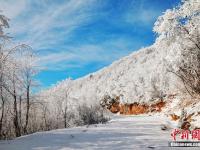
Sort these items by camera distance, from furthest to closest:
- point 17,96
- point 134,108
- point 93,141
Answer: point 134,108 → point 17,96 → point 93,141

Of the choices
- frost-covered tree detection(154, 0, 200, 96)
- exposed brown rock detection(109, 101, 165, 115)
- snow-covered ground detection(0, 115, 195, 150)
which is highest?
frost-covered tree detection(154, 0, 200, 96)

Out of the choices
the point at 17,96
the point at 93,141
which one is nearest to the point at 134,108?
the point at 17,96

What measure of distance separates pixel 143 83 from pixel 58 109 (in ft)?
67.2

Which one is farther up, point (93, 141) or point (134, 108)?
point (134, 108)

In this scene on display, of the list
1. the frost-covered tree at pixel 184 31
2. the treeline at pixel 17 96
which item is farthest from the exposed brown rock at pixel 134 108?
the frost-covered tree at pixel 184 31

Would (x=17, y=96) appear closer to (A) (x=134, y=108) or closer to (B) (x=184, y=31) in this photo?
(B) (x=184, y=31)

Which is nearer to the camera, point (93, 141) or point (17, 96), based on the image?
point (93, 141)

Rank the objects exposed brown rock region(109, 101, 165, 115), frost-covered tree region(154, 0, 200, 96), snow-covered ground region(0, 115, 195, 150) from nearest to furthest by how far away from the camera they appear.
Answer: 1. snow-covered ground region(0, 115, 195, 150)
2. frost-covered tree region(154, 0, 200, 96)
3. exposed brown rock region(109, 101, 165, 115)

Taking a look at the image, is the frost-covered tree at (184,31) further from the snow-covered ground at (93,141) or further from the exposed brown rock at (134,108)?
the exposed brown rock at (134,108)

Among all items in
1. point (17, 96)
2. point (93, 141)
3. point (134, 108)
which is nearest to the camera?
point (93, 141)

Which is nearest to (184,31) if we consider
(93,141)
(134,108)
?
(93,141)

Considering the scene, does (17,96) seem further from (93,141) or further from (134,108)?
(134,108)

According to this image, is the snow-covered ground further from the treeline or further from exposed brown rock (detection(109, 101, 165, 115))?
exposed brown rock (detection(109, 101, 165, 115))

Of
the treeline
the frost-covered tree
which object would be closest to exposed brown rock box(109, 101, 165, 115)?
the treeline
